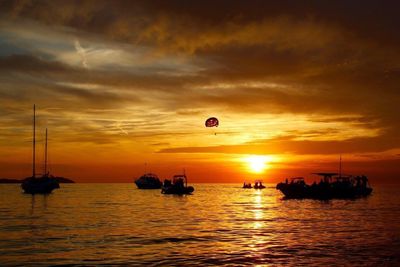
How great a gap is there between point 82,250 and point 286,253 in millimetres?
14926

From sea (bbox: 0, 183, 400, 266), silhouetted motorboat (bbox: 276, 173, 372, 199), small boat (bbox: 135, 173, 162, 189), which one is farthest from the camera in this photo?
small boat (bbox: 135, 173, 162, 189)

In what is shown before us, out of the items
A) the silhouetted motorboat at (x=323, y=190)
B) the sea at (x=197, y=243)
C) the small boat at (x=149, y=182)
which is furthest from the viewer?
the small boat at (x=149, y=182)

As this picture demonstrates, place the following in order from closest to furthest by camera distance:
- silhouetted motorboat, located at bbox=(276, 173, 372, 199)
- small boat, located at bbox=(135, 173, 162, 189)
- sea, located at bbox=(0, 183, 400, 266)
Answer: sea, located at bbox=(0, 183, 400, 266) < silhouetted motorboat, located at bbox=(276, 173, 372, 199) < small boat, located at bbox=(135, 173, 162, 189)

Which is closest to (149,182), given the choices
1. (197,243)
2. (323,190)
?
(323,190)

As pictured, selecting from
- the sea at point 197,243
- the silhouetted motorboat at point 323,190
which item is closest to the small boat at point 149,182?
the silhouetted motorboat at point 323,190

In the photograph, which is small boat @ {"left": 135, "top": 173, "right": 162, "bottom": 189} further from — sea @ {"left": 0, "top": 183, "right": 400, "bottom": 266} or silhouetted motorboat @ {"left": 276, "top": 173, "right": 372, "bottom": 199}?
sea @ {"left": 0, "top": 183, "right": 400, "bottom": 266}

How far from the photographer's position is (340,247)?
36.3 m

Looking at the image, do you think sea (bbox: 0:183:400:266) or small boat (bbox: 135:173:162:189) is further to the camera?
small boat (bbox: 135:173:162:189)

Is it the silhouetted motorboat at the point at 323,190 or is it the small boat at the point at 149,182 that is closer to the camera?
the silhouetted motorboat at the point at 323,190

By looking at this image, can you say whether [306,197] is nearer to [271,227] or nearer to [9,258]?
[271,227]

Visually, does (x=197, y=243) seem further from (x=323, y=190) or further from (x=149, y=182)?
(x=149, y=182)

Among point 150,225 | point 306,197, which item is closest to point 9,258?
point 150,225

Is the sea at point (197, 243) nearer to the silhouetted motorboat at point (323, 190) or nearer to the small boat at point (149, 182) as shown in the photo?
the silhouetted motorboat at point (323, 190)

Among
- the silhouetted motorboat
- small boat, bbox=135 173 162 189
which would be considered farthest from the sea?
small boat, bbox=135 173 162 189
